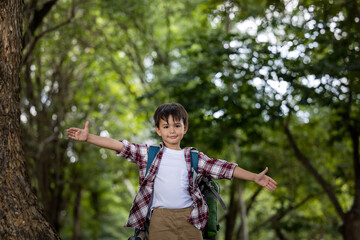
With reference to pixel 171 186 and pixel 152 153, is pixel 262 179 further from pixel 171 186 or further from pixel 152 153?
pixel 152 153

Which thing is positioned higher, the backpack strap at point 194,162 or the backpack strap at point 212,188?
the backpack strap at point 194,162

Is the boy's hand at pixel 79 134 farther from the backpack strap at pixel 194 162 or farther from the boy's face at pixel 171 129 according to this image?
the backpack strap at pixel 194 162

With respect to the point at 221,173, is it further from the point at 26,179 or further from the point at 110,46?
the point at 110,46

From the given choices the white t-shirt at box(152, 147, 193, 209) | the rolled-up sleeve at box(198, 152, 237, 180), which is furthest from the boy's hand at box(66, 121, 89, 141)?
the rolled-up sleeve at box(198, 152, 237, 180)

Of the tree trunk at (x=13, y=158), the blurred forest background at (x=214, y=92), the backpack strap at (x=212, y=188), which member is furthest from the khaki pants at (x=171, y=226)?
the blurred forest background at (x=214, y=92)

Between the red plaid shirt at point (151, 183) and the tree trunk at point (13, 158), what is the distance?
2.21 ft

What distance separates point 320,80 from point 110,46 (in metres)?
8.46

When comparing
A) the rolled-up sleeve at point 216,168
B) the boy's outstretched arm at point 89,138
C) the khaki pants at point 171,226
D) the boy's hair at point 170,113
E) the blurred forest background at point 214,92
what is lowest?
the khaki pants at point 171,226

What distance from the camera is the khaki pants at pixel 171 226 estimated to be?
3.10 metres

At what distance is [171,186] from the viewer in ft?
10.4

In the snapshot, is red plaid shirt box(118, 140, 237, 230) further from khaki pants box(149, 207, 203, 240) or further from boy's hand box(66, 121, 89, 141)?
boy's hand box(66, 121, 89, 141)

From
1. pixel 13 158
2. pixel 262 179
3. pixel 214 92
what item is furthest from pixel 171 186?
pixel 214 92

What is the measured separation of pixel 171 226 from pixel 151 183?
0.34 meters

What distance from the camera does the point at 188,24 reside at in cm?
1365
